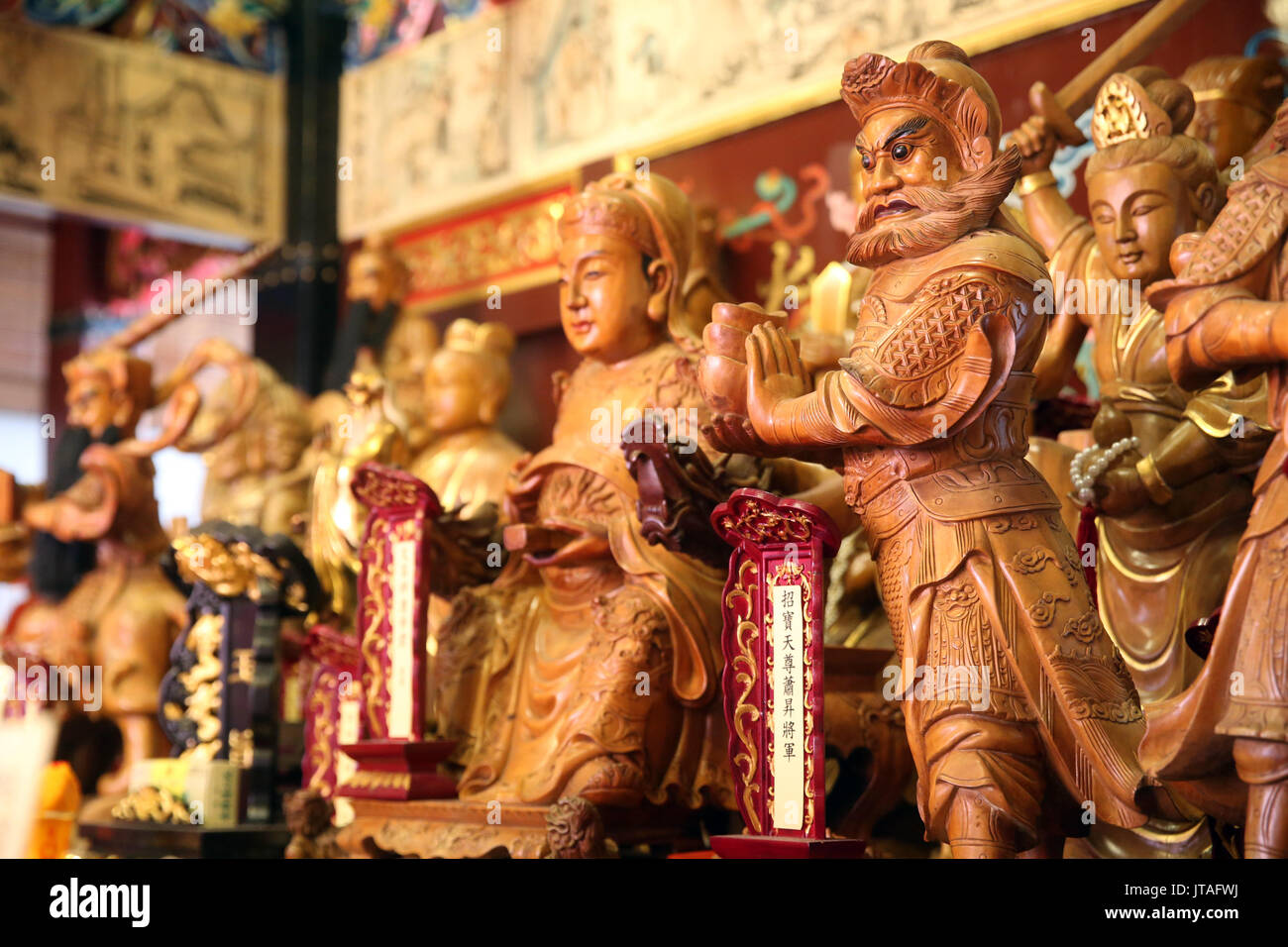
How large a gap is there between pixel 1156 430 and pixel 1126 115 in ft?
2.24

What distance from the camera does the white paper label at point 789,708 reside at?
2842mm

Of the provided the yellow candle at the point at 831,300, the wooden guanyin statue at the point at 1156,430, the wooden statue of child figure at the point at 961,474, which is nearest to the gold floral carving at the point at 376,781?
the wooden statue of child figure at the point at 961,474

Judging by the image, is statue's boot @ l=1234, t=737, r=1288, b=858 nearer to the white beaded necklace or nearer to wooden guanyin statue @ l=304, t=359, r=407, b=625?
the white beaded necklace

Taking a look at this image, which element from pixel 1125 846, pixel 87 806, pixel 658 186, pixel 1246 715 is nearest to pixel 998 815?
pixel 1246 715

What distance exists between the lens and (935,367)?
2693mm

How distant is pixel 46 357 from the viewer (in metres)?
7.84

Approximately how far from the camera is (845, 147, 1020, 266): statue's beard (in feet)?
9.20

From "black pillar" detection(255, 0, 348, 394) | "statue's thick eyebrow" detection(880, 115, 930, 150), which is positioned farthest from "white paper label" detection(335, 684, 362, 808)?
"black pillar" detection(255, 0, 348, 394)

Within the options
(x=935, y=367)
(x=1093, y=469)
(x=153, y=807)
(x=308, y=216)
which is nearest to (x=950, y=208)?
(x=935, y=367)

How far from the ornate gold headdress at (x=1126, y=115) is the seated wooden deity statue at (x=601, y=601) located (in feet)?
3.45

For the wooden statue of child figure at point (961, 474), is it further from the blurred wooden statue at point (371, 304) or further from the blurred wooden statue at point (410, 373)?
the blurred wooden statue at point (371, 304)

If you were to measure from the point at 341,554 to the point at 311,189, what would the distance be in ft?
9.73

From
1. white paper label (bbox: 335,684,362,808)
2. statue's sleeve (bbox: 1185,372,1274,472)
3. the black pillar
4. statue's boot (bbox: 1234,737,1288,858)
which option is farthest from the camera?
the black pillar

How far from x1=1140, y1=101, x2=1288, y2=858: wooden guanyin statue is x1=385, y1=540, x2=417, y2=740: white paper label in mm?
1897
